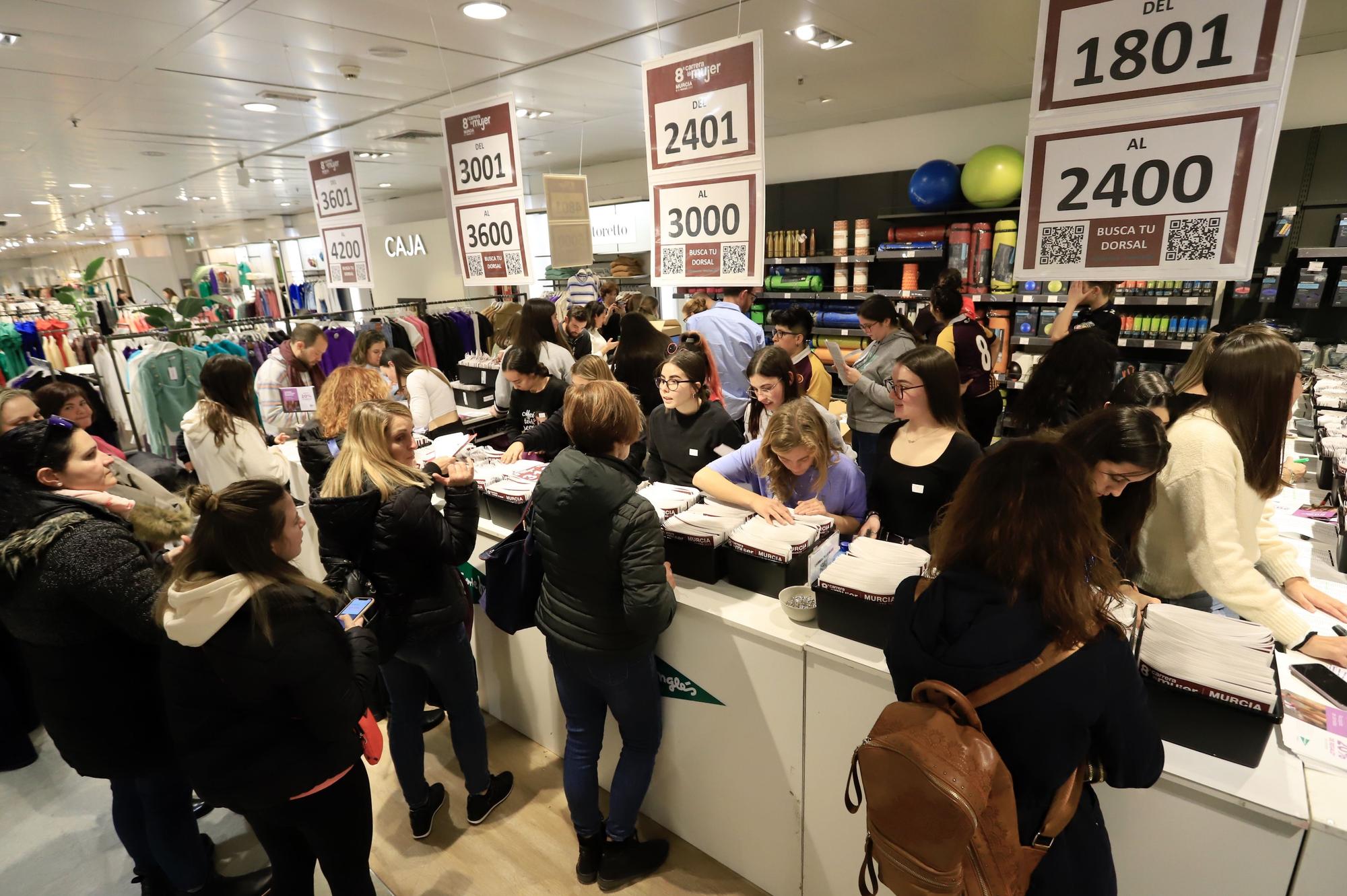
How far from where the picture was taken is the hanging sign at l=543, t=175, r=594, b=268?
4.11 meters

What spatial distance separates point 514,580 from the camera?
2.14m

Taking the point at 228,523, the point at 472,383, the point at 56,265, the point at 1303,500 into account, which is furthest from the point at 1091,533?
the point at 56,265

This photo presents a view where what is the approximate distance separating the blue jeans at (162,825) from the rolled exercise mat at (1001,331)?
6.68 metres

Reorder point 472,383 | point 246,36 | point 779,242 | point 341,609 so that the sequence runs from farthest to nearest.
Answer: point 779,242 < point 472,383 < point 246,36 < point 341,609

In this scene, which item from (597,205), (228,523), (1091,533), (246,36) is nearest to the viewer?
(1091,533)

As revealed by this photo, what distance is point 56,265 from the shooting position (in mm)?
26297

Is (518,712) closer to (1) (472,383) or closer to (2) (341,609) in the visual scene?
(2) (341,609)

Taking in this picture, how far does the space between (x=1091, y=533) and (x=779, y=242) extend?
716 cm

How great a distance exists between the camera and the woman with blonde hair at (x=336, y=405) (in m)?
3.11

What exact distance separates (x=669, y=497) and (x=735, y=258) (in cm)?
105

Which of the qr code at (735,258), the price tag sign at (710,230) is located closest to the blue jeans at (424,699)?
the price tag sign at (710,230)

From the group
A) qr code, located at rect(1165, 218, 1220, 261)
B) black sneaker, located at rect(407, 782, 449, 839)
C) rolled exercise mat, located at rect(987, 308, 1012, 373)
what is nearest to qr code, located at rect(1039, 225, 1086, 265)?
qr code, located at rect(1165, 218, 1220, 261)

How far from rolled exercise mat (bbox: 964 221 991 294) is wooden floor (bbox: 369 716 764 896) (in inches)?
231

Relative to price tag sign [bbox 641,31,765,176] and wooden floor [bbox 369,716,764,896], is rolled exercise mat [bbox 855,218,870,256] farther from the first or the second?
wooden floor [bbox 369,716,764,896]
